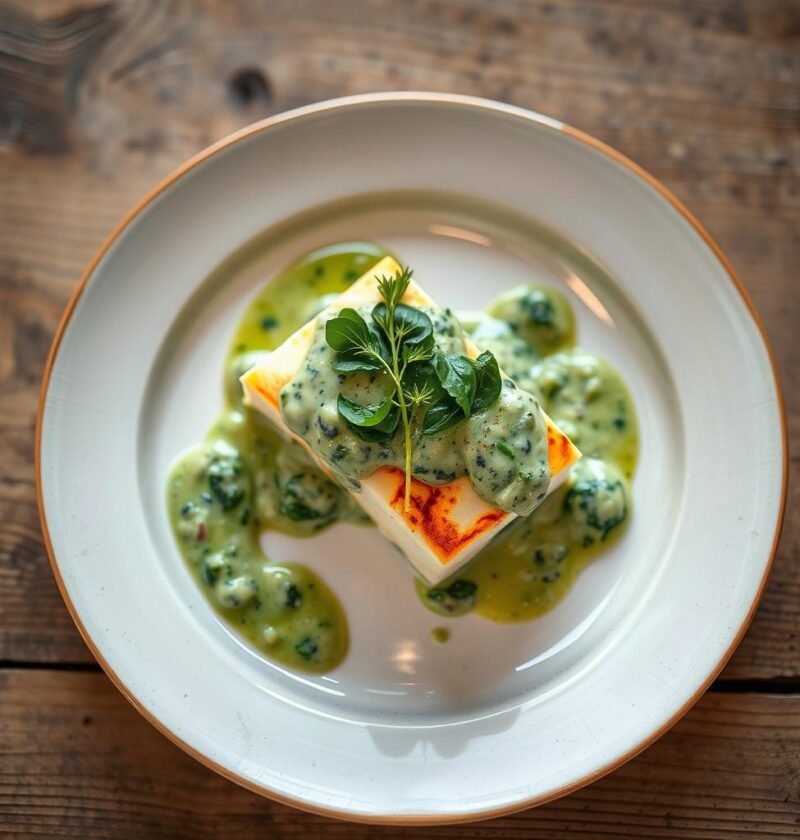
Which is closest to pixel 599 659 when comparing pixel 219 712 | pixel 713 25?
pixel 219 712

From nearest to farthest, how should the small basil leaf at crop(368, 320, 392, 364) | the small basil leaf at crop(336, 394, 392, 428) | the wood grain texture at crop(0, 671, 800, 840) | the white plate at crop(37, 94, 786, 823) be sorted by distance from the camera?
the small basil leaf at crop(336, 394, 392, 428) < the small basil leaf at crop(368, 320, 392, 364) < the white plate at crop(37, 94, 786, 823) < the wood grain texture at crop(0, 671, 800, 840)

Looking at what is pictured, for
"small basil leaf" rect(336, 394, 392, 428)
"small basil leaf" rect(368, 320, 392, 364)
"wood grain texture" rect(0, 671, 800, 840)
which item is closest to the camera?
"small basil leaf" rect(336, 394, 392, 428)

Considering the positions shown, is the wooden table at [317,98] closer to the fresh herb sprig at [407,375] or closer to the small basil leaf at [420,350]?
the fresh herb sprig at [407,375]

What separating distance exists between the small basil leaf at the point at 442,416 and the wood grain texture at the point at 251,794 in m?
1.65

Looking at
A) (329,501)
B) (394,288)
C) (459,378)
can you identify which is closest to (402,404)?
(459,378)

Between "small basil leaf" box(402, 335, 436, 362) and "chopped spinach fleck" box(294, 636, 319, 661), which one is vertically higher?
"small basil leaf" box(402, 335, 436, 362)

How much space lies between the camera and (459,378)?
2914mm

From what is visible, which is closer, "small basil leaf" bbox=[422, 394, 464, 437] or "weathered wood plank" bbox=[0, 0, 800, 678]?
"small basil leaf" bbox=[422, 394, 464, 437]

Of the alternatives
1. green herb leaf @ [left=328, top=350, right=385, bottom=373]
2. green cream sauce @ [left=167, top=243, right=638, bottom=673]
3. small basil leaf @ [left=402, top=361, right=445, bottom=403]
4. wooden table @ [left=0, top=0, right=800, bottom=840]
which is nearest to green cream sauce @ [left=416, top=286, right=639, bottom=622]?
green cream sauce @ [left=167, top=243, right=638, bottom=673]

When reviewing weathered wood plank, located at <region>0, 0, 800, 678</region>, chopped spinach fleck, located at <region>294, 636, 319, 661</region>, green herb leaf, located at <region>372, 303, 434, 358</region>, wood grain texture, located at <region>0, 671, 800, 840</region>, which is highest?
weathered wood plank, located at <region>0, 0, 800, 678</region>

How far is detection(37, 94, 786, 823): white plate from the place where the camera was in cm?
312

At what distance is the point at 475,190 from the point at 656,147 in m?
0.95

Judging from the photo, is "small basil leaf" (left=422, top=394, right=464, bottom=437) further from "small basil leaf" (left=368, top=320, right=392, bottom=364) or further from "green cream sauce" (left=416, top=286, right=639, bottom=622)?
"green cream sauce" (left=416, top=286, right=639, bottom=622)

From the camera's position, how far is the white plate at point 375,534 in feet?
10.2
